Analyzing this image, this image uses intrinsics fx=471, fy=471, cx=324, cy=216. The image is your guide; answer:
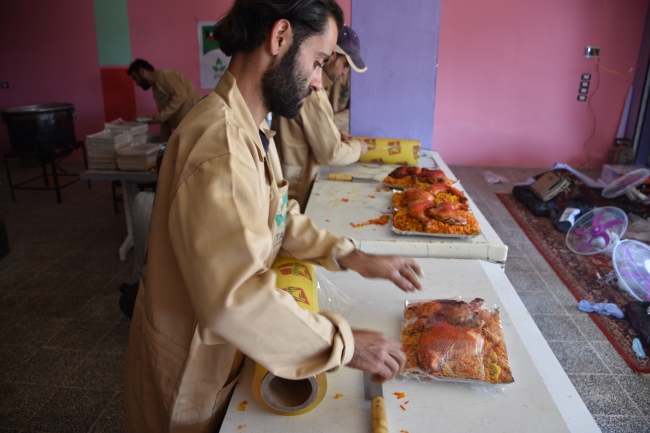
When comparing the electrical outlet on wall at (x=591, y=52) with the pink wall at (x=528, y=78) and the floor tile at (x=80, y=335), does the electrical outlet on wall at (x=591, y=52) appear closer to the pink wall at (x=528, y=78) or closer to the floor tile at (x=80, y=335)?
the pink wall at (x=528, y=78)

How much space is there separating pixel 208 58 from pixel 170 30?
0.69 m

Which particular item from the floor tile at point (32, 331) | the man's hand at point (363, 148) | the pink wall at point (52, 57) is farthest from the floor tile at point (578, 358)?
the pink wall at point (52, 57)

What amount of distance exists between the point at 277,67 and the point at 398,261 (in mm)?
660

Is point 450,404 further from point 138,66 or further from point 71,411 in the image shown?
point 138,66

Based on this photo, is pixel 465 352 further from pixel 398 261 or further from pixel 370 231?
pixel 370 231

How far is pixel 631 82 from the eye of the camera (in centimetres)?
705

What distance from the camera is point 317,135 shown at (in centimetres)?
292

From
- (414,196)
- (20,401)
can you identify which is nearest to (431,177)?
(414,196)

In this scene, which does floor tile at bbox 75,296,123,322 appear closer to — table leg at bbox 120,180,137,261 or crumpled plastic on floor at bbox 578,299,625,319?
table leg at bbox 120,180,137,261

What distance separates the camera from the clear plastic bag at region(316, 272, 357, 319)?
1.55m

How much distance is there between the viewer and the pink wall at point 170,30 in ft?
23.1

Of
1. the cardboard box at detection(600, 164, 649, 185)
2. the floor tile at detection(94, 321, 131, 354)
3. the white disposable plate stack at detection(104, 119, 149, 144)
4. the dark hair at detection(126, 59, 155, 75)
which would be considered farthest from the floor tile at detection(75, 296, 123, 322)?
the cardboard box at detection(600, 164, 649, 185)

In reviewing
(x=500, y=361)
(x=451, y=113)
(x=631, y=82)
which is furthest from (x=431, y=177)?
(x=631, y=82)

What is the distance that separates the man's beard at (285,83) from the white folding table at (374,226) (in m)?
0.96
